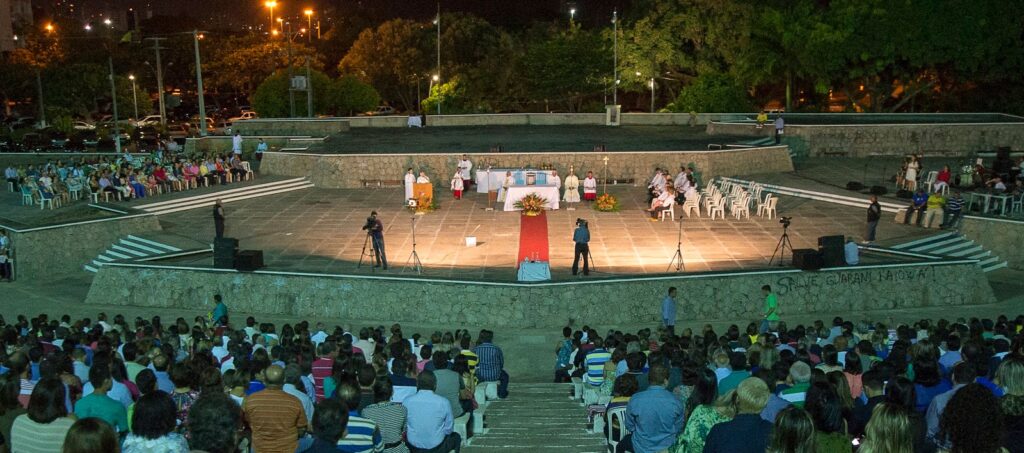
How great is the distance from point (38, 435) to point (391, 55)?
61173 mm

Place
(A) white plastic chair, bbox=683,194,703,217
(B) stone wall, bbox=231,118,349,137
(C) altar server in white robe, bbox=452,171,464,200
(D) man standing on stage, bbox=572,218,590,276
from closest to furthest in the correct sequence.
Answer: (D) man standing on stage, bbox=572,218,590,276
(A) white plastic chair, bbox=683,194,703,217
(C) altar server in white robe, bbox=452,171,464,200
(B) stone wall, bbox=231,118,349,137

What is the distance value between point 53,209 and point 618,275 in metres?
17.7

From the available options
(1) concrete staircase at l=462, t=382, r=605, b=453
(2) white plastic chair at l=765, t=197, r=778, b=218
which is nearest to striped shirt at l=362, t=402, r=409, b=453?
(1) concrete staircase at l=462, t=382, r=605, b=453

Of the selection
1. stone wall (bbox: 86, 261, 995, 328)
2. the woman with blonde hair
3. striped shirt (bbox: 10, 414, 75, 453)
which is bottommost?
stone wall (bbox: 86, 261, 995, 328)

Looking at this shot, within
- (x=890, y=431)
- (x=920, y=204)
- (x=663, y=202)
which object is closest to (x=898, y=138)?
(x=920, y=204)

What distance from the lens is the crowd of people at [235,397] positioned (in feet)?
20.6

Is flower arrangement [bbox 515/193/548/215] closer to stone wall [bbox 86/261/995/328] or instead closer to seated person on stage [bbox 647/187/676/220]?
seated person on stage [bbox 647/187/676/220]

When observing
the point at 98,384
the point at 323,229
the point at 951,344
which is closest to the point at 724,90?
the point at 323,229

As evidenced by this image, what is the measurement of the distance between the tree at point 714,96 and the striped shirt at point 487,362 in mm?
37470

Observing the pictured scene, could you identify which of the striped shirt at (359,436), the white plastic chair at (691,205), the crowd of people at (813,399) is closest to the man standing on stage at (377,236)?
the white plastic chair at (691,205)

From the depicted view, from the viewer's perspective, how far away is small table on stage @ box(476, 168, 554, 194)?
101 ft

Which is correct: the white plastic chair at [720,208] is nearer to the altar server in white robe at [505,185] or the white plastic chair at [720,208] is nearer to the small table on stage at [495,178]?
the small table on stage at [495,178]

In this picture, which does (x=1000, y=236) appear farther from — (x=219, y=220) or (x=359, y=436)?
(x=359, y=436)

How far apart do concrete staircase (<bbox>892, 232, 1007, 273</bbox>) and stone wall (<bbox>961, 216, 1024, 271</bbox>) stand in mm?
161
